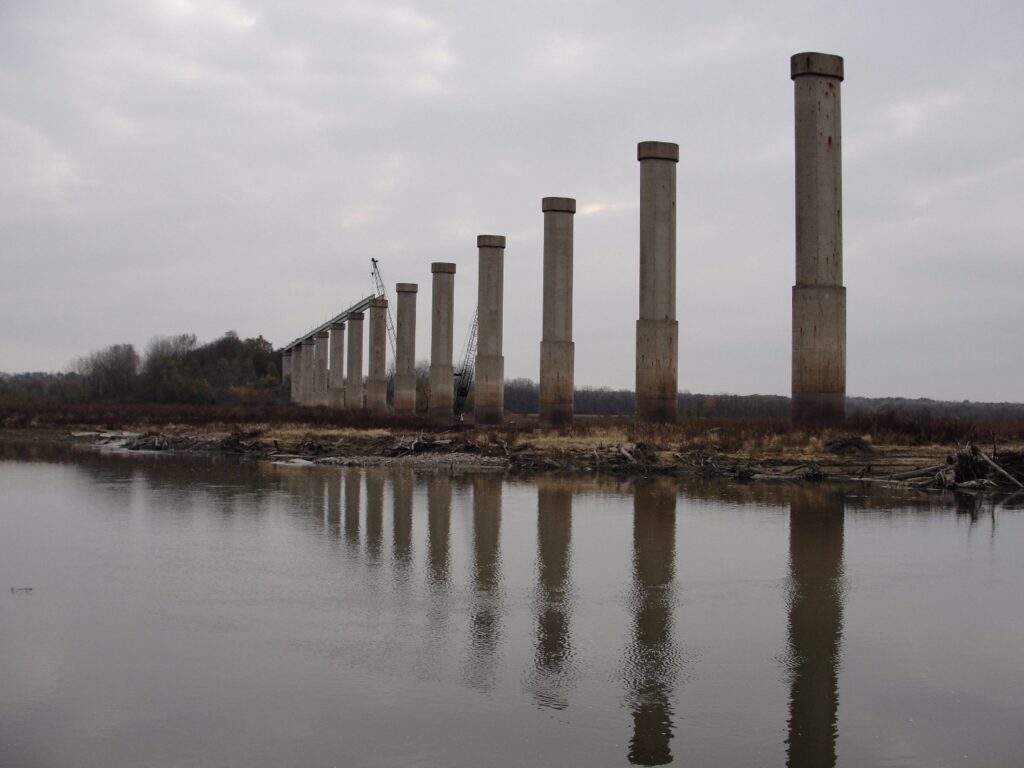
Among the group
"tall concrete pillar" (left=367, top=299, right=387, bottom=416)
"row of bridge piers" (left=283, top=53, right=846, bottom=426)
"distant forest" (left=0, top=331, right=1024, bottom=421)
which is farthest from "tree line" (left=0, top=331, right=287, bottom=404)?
"row of bridge piers" (left=283, top=53, right=846, bottom=426)

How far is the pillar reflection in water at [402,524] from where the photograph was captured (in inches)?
460

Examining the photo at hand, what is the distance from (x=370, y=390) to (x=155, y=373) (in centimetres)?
5273

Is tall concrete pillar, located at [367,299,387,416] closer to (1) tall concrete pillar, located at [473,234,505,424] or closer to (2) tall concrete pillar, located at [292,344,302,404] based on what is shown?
(1) tall concrete pillar, located at [473,234,505,424]

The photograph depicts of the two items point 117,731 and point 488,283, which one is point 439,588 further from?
point 488,283

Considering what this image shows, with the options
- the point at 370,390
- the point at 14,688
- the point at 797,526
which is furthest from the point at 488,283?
the point at 14,688

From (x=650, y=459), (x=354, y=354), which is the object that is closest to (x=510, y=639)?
(x=650, y=459)

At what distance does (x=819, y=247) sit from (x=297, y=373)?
289 feet

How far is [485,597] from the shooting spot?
9797mm

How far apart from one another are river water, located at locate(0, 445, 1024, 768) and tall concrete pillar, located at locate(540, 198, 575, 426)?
23.9 metres

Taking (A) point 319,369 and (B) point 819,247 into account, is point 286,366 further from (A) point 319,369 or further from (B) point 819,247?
(B) point 819,247

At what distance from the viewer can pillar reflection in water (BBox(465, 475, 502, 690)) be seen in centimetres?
735

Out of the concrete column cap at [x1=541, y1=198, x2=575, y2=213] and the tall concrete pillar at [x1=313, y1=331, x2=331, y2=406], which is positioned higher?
the concrete column cap at [x1=541, y1=198, x2=575, y2=213]

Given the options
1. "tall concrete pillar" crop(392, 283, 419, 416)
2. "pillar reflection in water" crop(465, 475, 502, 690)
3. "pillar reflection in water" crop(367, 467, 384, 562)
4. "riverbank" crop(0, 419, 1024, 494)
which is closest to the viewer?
"pillar reflection in water" crop(465, 475, 502, 690)

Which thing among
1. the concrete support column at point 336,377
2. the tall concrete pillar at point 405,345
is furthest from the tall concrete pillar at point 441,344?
the concrete support column at point 336,377
